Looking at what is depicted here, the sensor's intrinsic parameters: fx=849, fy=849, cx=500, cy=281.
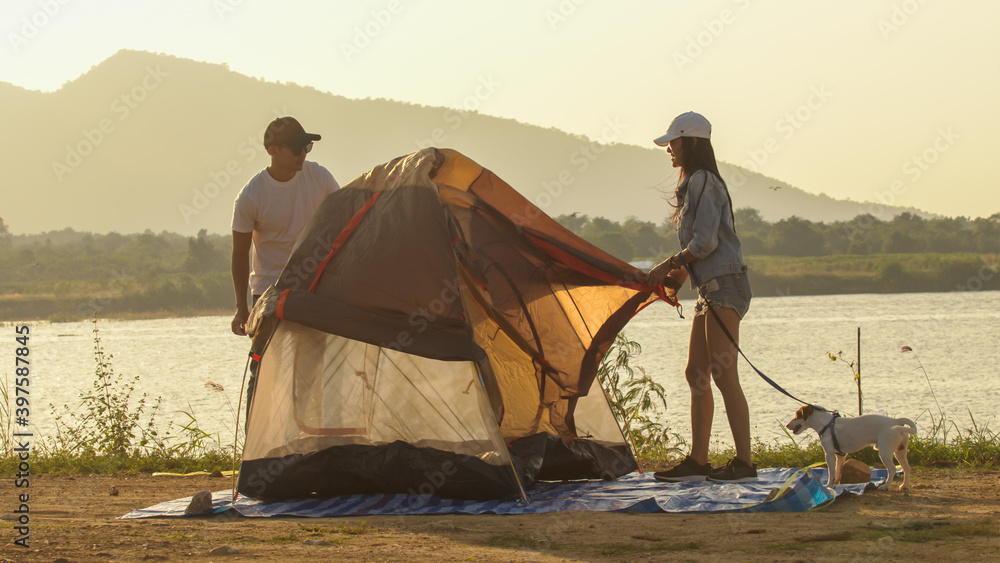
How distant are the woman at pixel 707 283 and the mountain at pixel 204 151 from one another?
9595cm

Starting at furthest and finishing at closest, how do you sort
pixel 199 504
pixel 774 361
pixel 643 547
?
pixel 774 361 → pixel 199 504 → pixel 643 547

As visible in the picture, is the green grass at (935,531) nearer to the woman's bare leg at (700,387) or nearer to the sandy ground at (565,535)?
the sandy ground at (565,535)

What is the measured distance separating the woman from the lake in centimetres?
255

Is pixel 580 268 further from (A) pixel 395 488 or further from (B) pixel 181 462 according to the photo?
(B) pixel 181 462

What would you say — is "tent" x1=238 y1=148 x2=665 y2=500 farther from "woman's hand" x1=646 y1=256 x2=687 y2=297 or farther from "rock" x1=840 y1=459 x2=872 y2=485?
"rock" x1=840 y1=459 x2=872 y2=485

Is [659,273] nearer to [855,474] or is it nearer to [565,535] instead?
[855,474]

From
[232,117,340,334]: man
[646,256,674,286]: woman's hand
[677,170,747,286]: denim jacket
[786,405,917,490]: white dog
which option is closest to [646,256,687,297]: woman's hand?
[646,256,674,286]: woman's hand

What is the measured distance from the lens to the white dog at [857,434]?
4035mm

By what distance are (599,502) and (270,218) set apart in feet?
7.77

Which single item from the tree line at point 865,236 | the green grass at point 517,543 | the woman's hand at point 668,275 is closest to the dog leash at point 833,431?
the woman's hand at point 668,275

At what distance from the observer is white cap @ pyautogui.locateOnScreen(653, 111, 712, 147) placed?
441 centimetres

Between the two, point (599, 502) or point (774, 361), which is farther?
point (774, 361)

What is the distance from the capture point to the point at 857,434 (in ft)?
13.5

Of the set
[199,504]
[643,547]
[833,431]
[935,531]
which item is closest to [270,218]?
[199,504]
